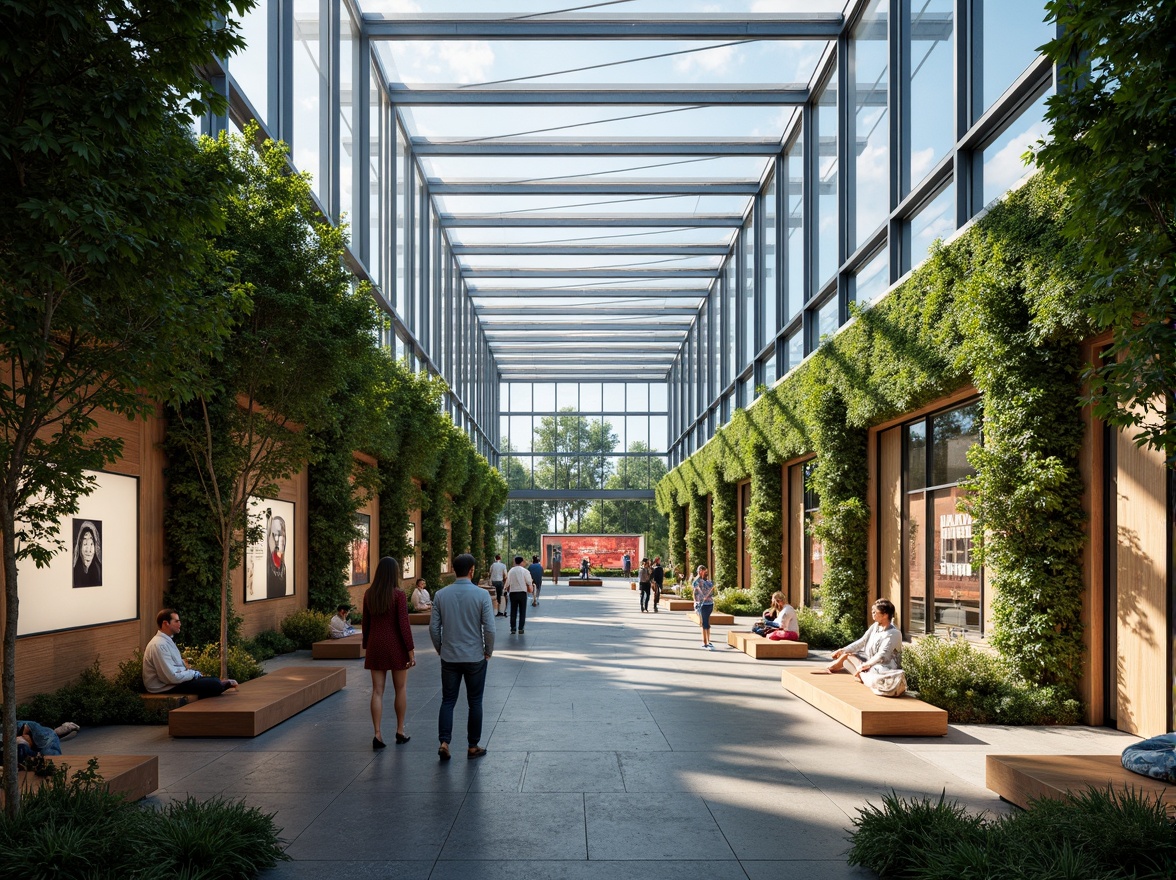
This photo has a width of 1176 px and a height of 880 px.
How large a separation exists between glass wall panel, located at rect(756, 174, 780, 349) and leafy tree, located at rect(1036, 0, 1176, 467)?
2120cm

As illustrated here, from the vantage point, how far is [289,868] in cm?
530

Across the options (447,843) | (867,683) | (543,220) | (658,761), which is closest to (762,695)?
(867,683)

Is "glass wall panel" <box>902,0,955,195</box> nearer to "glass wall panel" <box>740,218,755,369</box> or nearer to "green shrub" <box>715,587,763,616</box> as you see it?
"green shrub" <box>715,587,763,616</box>

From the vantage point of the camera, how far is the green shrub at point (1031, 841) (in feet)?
15.1

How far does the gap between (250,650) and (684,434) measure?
35095mm

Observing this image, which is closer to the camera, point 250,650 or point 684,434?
point 250,650

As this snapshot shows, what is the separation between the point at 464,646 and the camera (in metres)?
8.14

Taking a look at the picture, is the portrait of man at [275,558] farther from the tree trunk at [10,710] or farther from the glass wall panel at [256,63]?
the tree trunk at [10,710]

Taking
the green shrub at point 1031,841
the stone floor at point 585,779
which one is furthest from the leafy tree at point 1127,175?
the stone floor at point 585,779

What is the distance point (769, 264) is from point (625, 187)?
4869 millimetres

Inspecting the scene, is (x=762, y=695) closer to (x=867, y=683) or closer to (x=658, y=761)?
(x=867, y=683)

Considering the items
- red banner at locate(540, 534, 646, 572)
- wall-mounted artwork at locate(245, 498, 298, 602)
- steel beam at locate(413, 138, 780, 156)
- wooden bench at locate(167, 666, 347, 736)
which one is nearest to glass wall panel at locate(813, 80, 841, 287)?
steel beam at locate(413, 138, 780, 156)

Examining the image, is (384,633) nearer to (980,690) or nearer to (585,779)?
(585,779)

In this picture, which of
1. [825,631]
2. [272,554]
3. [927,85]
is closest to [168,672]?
[272,554]
